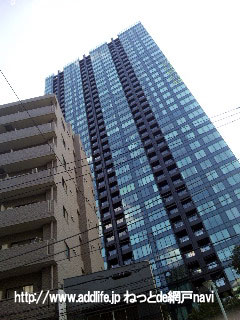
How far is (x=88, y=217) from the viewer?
33.8m

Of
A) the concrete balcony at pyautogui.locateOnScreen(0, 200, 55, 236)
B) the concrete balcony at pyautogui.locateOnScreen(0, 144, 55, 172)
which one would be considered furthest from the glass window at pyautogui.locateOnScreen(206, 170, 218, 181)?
the concrete balcony at pyautogui.locateOnScreen(0, 200, 55, 236)

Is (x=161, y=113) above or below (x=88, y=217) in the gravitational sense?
above

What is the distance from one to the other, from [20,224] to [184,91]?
254 feet

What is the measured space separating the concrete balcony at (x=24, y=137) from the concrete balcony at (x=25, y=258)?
12.2m

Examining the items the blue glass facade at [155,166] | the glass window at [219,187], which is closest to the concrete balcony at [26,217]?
the blue glass facade at [155,166]

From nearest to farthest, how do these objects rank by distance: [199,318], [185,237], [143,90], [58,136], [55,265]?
[55,265] → [58,136] → [199,318] → [185,237] → [143,90]

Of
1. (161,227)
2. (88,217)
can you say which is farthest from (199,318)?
(161,227)

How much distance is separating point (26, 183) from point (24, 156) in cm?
356

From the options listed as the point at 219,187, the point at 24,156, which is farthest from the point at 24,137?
the point at 219,187

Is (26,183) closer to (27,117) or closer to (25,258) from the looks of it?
(25,258)

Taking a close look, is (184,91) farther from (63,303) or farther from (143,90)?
(63,303)

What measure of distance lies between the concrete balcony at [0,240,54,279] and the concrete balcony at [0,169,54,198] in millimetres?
5594

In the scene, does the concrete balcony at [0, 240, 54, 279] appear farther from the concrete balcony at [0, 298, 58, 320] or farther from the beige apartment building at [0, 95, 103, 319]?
the concrete balcony at [0, 298, 58, 320]

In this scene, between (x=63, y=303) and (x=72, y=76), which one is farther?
(x=72, y=76)
